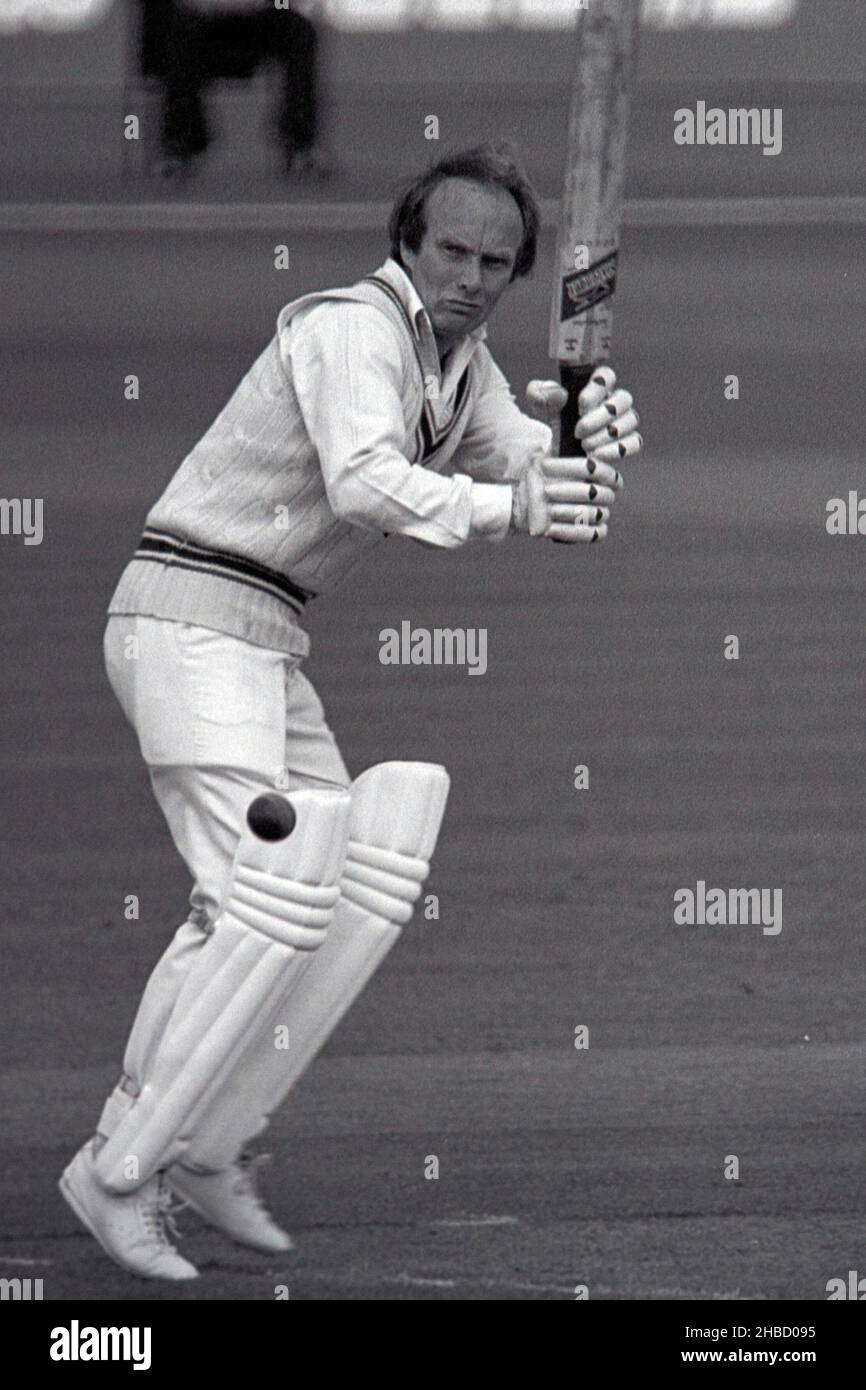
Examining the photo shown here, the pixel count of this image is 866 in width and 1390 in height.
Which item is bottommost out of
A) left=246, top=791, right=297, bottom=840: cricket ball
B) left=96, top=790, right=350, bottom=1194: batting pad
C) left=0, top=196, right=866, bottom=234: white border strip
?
left=96, top=790, right=350, bottom=1194: batting pad

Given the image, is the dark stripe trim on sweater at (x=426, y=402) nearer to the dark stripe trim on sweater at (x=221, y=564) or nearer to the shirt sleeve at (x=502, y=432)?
the shirt sleeve at (x=502, y=432)

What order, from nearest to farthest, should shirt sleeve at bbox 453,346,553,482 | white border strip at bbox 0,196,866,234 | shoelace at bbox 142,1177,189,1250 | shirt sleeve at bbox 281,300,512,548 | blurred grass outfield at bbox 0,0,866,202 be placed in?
shirt sleeve at bbox 281,300,512,548 < shoelace at bbox 142,1177,189,1250 < shirt sleeve at bbox 453,346,553,482 < blurred grass outfield at bbox 0,0,866,202 < white border strip at bbox 0,196,866,234

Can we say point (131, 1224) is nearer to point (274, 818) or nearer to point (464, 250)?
point (274, 818)

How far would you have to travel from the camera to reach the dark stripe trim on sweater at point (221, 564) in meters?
3.66

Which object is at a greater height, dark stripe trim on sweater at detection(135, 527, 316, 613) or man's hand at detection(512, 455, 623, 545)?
Result: man's hand at detection(512, 455, 623, 545)

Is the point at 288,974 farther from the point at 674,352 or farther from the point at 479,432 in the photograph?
the point at 674,352

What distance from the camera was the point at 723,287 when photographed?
41.7ft

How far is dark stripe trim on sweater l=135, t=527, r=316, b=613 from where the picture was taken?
3658 millimetres

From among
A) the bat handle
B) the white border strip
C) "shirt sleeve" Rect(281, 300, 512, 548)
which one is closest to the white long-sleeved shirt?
"shirt sleeve" Rect(281, 300, 512, 548)

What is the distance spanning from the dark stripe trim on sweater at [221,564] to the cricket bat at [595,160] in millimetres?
496

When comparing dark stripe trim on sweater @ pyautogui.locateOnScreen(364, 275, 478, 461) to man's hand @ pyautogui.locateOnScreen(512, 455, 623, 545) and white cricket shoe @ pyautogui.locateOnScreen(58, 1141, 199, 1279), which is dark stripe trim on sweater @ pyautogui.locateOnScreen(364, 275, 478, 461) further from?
white cricket shoe @ pyautogui.locateOnScreen(58, 1141, 199, 1279)

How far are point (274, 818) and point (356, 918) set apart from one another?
248 millimetres

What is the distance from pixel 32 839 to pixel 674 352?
635 centimetres

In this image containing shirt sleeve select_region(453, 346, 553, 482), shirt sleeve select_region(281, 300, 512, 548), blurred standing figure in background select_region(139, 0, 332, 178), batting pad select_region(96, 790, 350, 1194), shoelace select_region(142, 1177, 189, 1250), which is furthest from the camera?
blurred standing figure in background select_region(139, 0, 332, 178)
